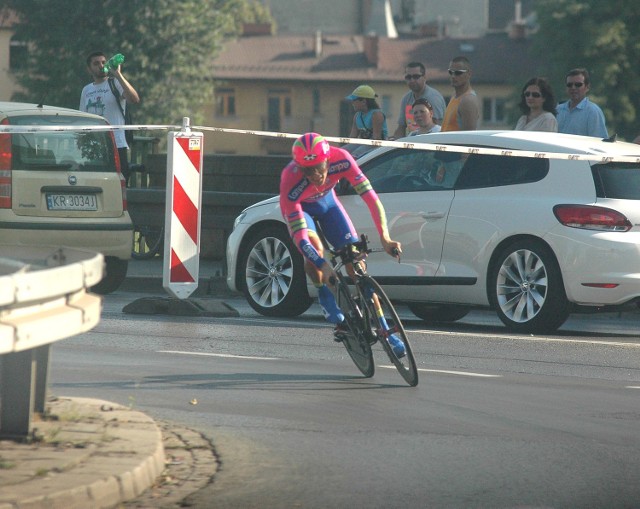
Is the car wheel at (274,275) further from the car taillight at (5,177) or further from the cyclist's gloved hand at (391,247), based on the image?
the cyclist's gloved hand at (391,247)

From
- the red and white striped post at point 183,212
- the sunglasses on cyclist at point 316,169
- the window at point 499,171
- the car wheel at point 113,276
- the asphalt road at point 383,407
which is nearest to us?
the asphalt road at point 383,407

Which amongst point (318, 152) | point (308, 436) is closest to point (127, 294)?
point (318, 152)

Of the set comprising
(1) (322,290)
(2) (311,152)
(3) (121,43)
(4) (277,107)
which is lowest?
(4) (277,107)

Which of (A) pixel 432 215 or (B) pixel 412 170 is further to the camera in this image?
(B) pixel 412 170

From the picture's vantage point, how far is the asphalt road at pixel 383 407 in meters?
6.73

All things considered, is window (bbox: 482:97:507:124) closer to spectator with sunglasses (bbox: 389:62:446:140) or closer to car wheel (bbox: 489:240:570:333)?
spectator with sunglasses (bbox: 389:62:446:140)

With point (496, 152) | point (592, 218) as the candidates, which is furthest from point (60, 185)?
point (592, 218)

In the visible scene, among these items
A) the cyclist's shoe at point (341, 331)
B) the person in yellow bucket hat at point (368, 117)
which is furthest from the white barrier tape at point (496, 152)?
the person in yellow bucket hat at point (368, 117)

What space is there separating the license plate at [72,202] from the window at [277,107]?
88776 mm

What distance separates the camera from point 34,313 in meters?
5.60

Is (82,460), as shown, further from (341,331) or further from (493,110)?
(493,110)

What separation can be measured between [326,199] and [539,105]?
4.73 metres

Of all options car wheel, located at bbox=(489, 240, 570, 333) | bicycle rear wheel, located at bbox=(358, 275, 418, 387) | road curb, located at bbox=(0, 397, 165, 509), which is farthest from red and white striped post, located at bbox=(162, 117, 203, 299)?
road curb, located at bbox=(0, 397, 165, 509)

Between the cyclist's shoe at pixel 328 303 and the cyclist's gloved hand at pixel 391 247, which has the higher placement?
the cyclist's gloved hand at pixel 391 247
